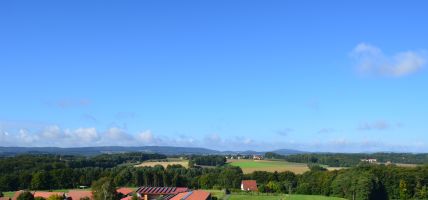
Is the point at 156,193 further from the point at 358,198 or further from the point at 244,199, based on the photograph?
the point at 358,198

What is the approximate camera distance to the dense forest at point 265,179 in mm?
80688

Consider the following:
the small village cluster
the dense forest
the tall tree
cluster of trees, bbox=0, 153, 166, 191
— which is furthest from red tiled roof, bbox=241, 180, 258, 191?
the tall tree

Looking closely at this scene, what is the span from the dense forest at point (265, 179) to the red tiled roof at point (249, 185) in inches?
74.2

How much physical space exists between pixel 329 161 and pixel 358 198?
7607 centimetres

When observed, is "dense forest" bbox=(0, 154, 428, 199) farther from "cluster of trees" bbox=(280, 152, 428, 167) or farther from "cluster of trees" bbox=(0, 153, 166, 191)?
"cluster of trees" bbox=(280, 152, 428, 167)

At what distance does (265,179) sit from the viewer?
97625mm

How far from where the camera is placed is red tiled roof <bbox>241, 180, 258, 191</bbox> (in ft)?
300

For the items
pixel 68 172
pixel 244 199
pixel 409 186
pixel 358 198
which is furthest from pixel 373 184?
pixel 68 172

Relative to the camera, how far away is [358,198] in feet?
248

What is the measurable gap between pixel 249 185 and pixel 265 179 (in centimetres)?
632

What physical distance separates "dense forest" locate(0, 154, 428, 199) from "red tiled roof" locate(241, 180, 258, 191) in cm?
188

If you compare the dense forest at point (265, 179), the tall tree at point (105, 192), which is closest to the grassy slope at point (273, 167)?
the dense forest at point (265, 179)

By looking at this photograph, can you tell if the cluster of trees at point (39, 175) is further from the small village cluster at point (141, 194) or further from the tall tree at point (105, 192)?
the tall tree at point (105, 192)

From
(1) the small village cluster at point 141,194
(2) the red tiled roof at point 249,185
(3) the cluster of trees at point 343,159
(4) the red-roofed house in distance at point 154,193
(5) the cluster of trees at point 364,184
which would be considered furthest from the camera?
(3) the cluster of trees at point 343,159
